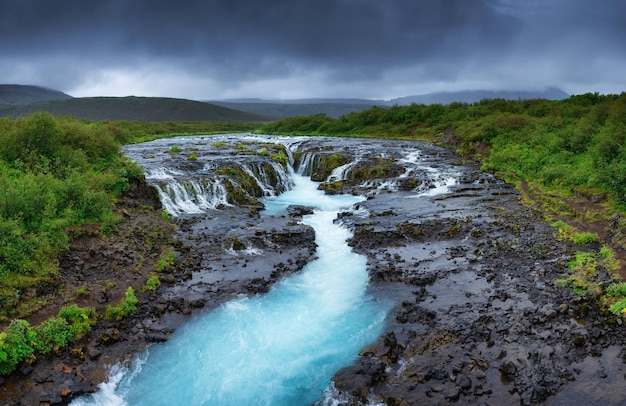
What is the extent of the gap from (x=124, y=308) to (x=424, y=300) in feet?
33.0

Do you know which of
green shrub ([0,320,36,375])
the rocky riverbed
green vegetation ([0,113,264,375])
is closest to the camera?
the rocky riverbed

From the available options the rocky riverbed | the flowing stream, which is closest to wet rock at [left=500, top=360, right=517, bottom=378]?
the rocky riverbed

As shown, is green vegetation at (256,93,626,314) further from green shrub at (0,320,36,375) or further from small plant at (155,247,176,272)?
green shrub at (0,320,36,375)

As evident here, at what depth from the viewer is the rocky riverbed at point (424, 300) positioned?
966 centimetres

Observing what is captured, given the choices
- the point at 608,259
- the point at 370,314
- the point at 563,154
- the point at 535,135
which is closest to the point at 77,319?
the point at 370,314

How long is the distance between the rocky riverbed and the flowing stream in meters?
0.54

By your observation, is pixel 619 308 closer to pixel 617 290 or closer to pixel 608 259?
pixel 617 290

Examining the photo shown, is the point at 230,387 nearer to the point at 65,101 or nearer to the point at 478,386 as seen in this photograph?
the point at 478,386

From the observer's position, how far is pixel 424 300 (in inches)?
551

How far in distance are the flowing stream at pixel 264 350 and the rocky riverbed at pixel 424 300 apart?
0.54 metres

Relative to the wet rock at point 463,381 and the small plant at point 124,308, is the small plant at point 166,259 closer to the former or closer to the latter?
the small plant at point 124,308

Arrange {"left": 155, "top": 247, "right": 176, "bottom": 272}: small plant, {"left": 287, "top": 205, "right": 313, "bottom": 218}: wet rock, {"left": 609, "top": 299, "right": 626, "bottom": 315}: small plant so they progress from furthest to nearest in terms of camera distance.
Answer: {"left": 287, "top": 205, "right": 313, "bottom": 218}: wet rock
{"left": 155, "top": 247, "right": 176, "bottom": 272}: small plant
{"left": 609, "top": 299, "right": 626, "bottom": 315}: small plant

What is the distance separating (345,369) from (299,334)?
2511 mm

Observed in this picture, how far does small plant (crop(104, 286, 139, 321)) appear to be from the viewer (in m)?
12.6
